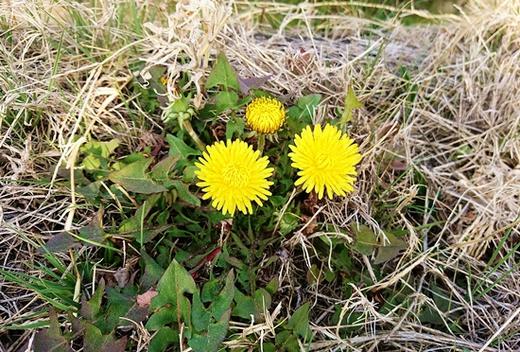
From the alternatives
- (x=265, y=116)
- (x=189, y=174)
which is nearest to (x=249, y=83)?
(x=265, y=116)

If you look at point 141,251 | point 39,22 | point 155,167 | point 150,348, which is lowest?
point 150,348

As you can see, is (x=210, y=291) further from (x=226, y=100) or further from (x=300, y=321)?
(x=226, y=100)

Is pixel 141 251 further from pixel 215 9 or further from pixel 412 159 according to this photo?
pixel 412 159

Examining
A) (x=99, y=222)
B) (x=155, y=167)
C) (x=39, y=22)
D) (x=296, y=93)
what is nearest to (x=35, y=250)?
(x=99, y=222)

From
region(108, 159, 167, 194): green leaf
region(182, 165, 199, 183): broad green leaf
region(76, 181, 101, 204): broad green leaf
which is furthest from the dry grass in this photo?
region(182, 165, 199, 183): broad green leaf

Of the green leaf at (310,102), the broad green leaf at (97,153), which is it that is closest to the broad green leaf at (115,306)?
the broad green leaf at (97,153)

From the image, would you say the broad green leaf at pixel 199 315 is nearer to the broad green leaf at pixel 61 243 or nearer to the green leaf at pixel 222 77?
the broad green leaf at pixel 61 243
